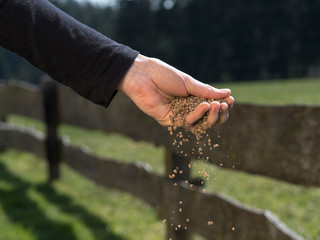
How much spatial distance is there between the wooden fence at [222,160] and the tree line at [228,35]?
42315 mm

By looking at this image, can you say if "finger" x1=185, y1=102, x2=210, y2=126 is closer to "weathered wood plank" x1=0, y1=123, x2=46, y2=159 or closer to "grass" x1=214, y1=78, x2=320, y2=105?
"weathered wood plank" x1=0, y1=123, x2=46, y2=159

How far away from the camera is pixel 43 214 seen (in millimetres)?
5141

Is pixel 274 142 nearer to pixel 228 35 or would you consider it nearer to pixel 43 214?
pixel 43 214

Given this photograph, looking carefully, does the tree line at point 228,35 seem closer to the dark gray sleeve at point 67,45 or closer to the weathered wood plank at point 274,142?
the weathered wood plank at point 274,142

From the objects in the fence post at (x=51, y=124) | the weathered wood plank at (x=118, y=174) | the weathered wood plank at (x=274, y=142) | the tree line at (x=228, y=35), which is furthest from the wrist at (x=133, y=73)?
the tree line at (x=228, y=35)

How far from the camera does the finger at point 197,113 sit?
6.11ft

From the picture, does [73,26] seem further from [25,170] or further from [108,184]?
[25,170]

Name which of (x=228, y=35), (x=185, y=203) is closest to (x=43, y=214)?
(x=185, y=203)

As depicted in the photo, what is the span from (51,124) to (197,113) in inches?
197

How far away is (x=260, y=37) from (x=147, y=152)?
43.4m

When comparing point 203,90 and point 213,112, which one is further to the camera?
point 203,90

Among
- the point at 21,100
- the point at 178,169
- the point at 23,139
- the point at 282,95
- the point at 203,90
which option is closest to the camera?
the point at 203,90

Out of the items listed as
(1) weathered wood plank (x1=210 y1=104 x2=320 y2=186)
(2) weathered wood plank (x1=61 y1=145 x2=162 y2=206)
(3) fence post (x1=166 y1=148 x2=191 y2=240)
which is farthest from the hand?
(2) weathered wood plank (x1=61 y1=145 x2=162 y2=206)

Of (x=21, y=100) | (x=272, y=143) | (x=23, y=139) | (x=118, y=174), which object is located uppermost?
(x=272, y=143)
